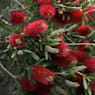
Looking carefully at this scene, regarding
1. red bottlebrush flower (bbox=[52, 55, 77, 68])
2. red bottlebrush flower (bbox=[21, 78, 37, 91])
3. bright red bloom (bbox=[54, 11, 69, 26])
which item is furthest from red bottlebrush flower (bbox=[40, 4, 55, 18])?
red bottlebrush flower (bbox=[21, 78, 37, 91])

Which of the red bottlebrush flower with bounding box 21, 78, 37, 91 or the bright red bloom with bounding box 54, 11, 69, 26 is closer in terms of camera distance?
the red bottlebrush flower with bounding box 21, 78, 37, 91

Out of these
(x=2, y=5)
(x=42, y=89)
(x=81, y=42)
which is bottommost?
(x=42, y=89)

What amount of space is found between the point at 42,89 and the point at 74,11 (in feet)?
1.73

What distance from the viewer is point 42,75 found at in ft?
3.47

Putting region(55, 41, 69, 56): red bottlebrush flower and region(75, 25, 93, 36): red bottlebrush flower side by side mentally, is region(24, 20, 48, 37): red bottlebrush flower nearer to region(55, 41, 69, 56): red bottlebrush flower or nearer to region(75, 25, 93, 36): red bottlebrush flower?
region(55, 41, 69, 56): red bottlebrush flower

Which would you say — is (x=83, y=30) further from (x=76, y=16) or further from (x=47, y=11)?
(x=47, y=11)

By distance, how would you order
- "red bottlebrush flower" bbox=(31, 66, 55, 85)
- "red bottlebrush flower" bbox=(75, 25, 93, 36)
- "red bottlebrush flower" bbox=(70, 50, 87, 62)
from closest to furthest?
"red bottlebrush flower" bbox=(31, 66, 55, 85) < "red bottlebrush flower" bbox=(70, 50, 87, 62) < "red bottlebrush flower" bbox=(75, 25, 93, 36)

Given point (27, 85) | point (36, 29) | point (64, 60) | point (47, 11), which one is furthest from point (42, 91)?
point (47, 11)

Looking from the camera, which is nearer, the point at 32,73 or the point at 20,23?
the point at 32,73

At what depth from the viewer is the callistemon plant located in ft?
3.58

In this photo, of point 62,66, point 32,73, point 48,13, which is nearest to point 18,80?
point 32,73

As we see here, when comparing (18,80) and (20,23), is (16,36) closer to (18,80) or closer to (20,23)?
(20,23)

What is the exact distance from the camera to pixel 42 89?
1.13 metres

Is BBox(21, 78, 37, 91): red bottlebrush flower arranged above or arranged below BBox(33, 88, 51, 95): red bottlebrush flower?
above
